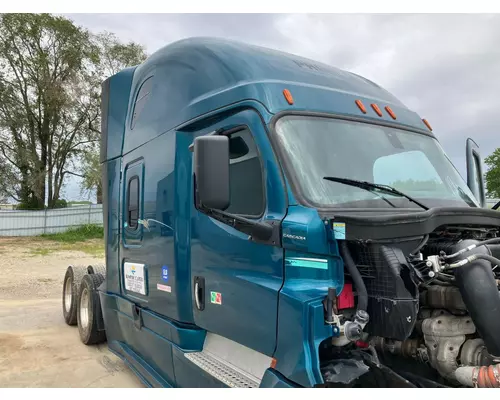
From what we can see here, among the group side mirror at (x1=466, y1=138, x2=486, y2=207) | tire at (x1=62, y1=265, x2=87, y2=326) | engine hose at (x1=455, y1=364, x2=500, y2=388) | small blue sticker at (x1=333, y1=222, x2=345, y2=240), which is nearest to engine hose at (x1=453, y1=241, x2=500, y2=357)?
engine hose at (x1=455, y1=364, x2=500, y2=388)

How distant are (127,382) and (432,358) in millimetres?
3579

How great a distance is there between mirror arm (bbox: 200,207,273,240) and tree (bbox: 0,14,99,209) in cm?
2261

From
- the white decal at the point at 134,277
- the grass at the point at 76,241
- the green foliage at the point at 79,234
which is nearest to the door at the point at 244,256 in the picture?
the white decal at the point at 134,277

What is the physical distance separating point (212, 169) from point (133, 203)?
2417 mm

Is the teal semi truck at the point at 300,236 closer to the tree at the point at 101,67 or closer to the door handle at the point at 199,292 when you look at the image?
the door handle at the point at 199,292

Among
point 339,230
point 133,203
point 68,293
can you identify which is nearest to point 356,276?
point 339,230

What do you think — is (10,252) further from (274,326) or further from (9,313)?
(274,326)

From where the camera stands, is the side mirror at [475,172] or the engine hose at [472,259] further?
the side mirror at [475,172]

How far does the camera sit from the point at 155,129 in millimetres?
4578

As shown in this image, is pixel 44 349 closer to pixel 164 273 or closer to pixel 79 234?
pixel 164 273

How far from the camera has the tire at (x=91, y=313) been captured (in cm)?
639

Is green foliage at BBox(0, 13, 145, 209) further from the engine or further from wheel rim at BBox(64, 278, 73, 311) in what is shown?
the engine

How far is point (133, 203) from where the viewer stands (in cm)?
504

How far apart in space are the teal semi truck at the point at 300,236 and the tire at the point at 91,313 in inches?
71.5
